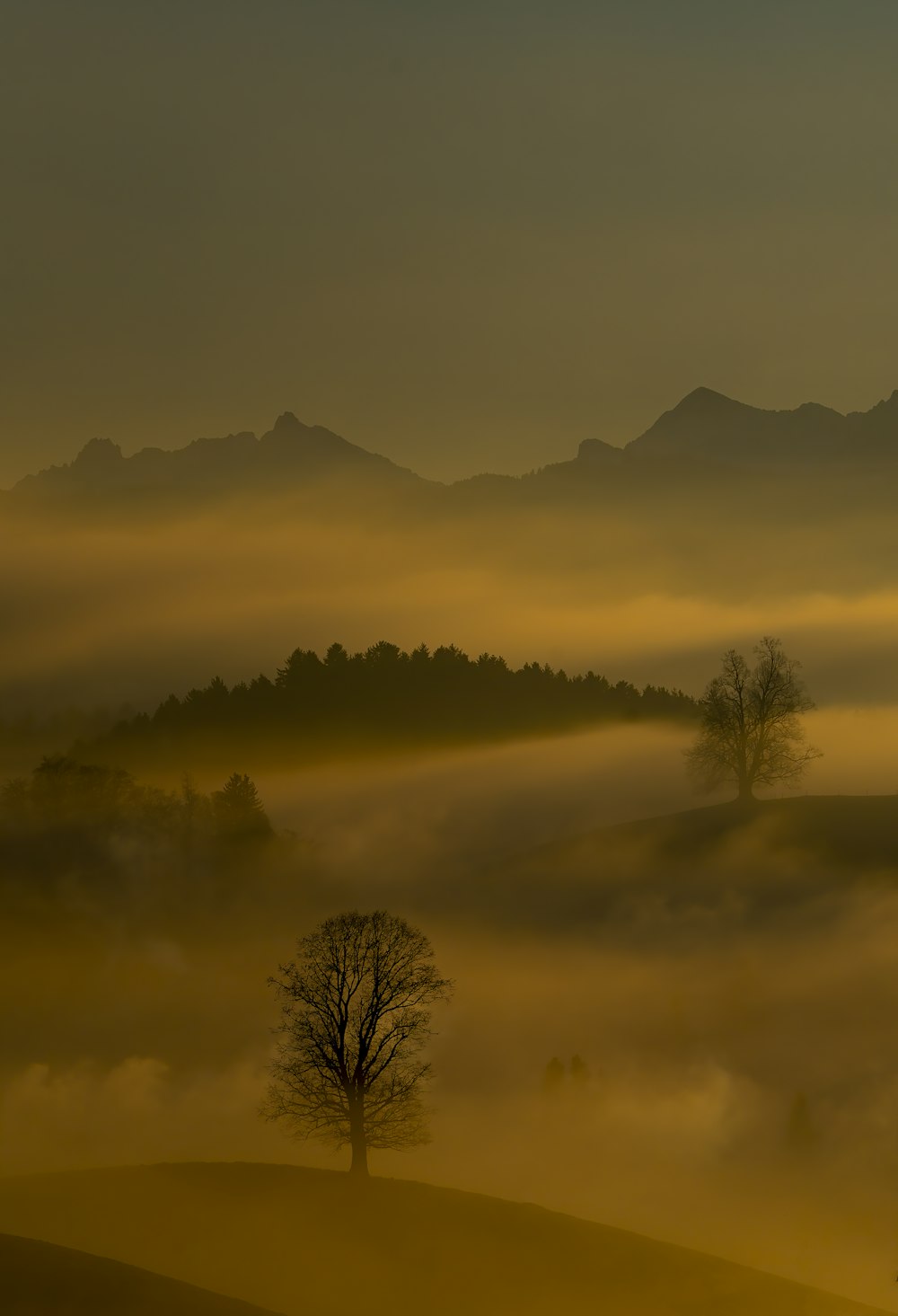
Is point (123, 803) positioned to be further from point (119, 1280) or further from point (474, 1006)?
point (119, 1280)

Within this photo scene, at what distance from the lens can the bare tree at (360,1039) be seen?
2997 inches

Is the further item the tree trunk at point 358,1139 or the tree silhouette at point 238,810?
the tree silhouette at point 238,810

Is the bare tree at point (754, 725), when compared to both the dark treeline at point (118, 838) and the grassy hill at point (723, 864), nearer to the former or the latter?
the grassy hill at point (723, 864)

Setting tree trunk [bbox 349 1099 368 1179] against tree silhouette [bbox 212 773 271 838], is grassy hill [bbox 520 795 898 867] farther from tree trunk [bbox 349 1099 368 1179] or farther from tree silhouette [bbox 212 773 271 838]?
tree trunk [bbox 349 1099 368 1179]

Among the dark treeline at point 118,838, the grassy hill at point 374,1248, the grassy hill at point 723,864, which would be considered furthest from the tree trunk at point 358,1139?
the dark treeline at point 118,838

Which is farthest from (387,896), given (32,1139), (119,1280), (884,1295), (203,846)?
(119,1280)

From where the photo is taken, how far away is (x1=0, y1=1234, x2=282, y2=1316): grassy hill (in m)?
57.8

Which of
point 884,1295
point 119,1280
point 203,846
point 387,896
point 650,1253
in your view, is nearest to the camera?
point 119,1280

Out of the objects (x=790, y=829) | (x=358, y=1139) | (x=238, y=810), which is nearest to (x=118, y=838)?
(x=238, y=810)

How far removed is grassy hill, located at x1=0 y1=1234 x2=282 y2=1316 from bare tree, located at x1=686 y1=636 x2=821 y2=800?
89.7 metres

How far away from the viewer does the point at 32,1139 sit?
11419cm

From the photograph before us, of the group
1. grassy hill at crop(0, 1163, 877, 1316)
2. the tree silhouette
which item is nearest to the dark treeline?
the tree silhouette

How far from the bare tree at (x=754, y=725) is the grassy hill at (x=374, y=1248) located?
72.4 meters

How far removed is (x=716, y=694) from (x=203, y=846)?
60.7 metres
